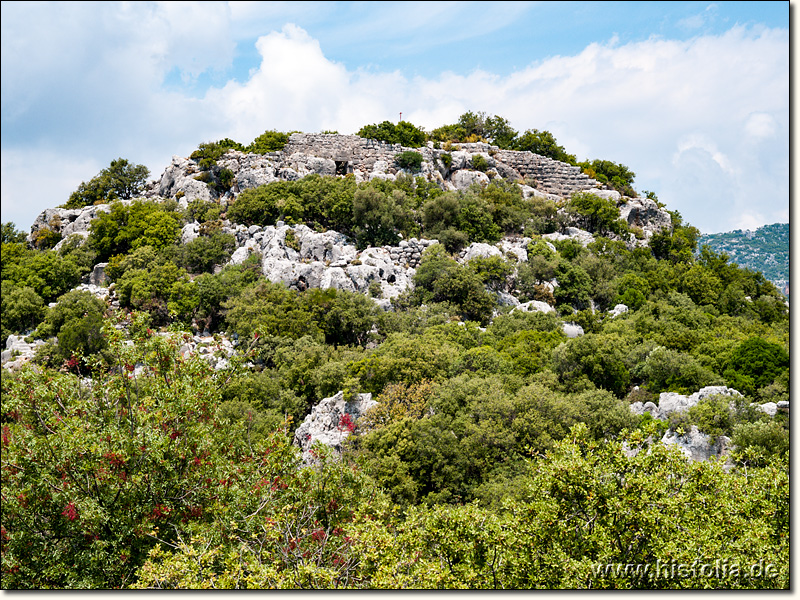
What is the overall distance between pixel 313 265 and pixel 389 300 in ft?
23.0

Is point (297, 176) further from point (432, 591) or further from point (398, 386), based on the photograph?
point (432, 591)

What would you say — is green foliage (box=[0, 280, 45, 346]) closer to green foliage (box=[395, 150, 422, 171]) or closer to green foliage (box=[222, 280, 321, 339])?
green foliage (box=[222, 280, 321, 339])

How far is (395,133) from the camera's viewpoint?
6731 centimetres

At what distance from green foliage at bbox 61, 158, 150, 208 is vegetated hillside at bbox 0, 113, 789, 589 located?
384 mm

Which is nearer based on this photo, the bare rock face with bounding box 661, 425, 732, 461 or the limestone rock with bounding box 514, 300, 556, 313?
the bare rock face with bounding box 661, 425, 732, 461

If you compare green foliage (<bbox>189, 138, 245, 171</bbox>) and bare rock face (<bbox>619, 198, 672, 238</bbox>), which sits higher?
green foliage (<bbox>189, 138, 245, 171</bbox>)

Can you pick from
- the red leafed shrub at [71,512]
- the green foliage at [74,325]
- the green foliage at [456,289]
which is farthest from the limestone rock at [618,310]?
the red leafed shrub at [71,512]

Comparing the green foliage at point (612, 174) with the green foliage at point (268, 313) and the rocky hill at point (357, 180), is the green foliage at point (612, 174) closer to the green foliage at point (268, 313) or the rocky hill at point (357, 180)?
the rocky hill at point (357, 180)

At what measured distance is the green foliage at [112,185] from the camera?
219 ft

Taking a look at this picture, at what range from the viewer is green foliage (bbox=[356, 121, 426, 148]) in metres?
66.6

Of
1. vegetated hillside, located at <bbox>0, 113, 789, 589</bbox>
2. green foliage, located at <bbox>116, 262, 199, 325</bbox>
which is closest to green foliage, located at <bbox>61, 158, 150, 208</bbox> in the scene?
vegetated hillside, located at <bbox>0, 113, 789, 589</bbox>

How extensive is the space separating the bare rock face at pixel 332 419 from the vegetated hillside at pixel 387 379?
0.13 meters

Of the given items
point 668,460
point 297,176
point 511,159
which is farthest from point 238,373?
point 511,159

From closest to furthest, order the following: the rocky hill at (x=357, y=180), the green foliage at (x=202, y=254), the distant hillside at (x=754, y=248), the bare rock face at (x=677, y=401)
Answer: the bare rock face at (x=677, y=401), the rocky hill at (x=357, y=180), the green foliage at (x=202, y=254), the distant hillside at (x=754, y=248)
